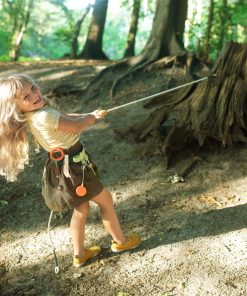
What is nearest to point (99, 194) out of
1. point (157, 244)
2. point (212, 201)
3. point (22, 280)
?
point (157, 244)

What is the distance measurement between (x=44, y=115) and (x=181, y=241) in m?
1.70

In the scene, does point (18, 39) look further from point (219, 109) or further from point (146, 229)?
point (146, 229)

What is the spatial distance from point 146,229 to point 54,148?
1.36 metres

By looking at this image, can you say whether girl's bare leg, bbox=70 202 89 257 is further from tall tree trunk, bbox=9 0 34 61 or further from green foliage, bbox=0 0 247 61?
tall tree trunk, bbox=9 0 34 61

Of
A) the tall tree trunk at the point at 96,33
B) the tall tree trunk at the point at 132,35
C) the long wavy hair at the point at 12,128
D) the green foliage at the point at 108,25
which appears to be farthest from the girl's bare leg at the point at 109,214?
the tall tree trunk at the point at 132,35

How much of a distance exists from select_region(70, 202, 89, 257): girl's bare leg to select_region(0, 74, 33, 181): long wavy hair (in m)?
0.59

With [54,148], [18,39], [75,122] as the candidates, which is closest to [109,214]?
[54,148]

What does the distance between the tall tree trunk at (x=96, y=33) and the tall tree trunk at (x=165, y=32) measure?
18.9 feet

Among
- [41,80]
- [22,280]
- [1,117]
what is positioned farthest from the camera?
[41,80]

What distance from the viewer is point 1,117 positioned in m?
2.71

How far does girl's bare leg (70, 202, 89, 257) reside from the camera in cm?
314

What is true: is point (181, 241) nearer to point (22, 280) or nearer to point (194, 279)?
point (194, 279)

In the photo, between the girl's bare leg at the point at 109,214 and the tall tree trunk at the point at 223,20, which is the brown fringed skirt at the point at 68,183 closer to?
the girl's bare leg at the point at 109,214

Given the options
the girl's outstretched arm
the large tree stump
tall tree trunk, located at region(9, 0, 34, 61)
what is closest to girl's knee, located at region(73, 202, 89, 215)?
the girl's outstretched arm
